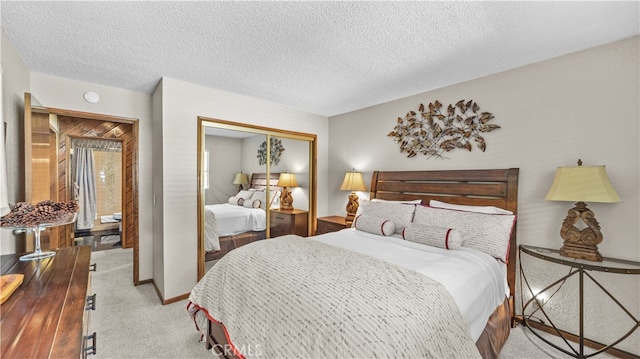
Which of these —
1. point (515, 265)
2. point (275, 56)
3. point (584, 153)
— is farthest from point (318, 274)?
point (584, 153)

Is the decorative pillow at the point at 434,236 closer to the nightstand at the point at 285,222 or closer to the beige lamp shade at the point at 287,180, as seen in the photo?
the nightstand at the point at 285,222

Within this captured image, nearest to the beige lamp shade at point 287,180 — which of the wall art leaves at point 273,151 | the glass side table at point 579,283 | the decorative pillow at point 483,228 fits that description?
the wall art leaves at point 273,151

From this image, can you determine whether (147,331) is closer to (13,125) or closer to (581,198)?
(13,125)

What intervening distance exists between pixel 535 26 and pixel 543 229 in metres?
1.69

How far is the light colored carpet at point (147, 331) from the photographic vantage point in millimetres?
2053

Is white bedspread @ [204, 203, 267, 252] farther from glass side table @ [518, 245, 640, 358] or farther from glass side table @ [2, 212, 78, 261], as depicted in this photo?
glass side table @ [518, 245, 640, 358]

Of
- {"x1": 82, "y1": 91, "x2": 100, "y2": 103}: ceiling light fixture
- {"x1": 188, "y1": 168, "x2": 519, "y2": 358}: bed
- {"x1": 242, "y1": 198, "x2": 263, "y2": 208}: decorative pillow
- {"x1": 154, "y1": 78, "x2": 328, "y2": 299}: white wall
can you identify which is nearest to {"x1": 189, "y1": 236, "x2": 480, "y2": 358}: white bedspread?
{"x1": 188, "y1": 168, "x2": 519, "y2": 358}: bed

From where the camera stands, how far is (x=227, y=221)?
134 inches

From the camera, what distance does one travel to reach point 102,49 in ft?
7.09

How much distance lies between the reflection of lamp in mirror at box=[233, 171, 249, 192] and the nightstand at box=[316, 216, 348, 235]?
1.25 metres

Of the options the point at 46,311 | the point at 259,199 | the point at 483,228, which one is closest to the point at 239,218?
the point at 259,199

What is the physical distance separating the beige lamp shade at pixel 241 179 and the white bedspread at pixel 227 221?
341 millimetres

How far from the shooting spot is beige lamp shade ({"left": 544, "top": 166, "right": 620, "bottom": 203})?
1.88 meters

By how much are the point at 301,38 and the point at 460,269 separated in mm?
2052
